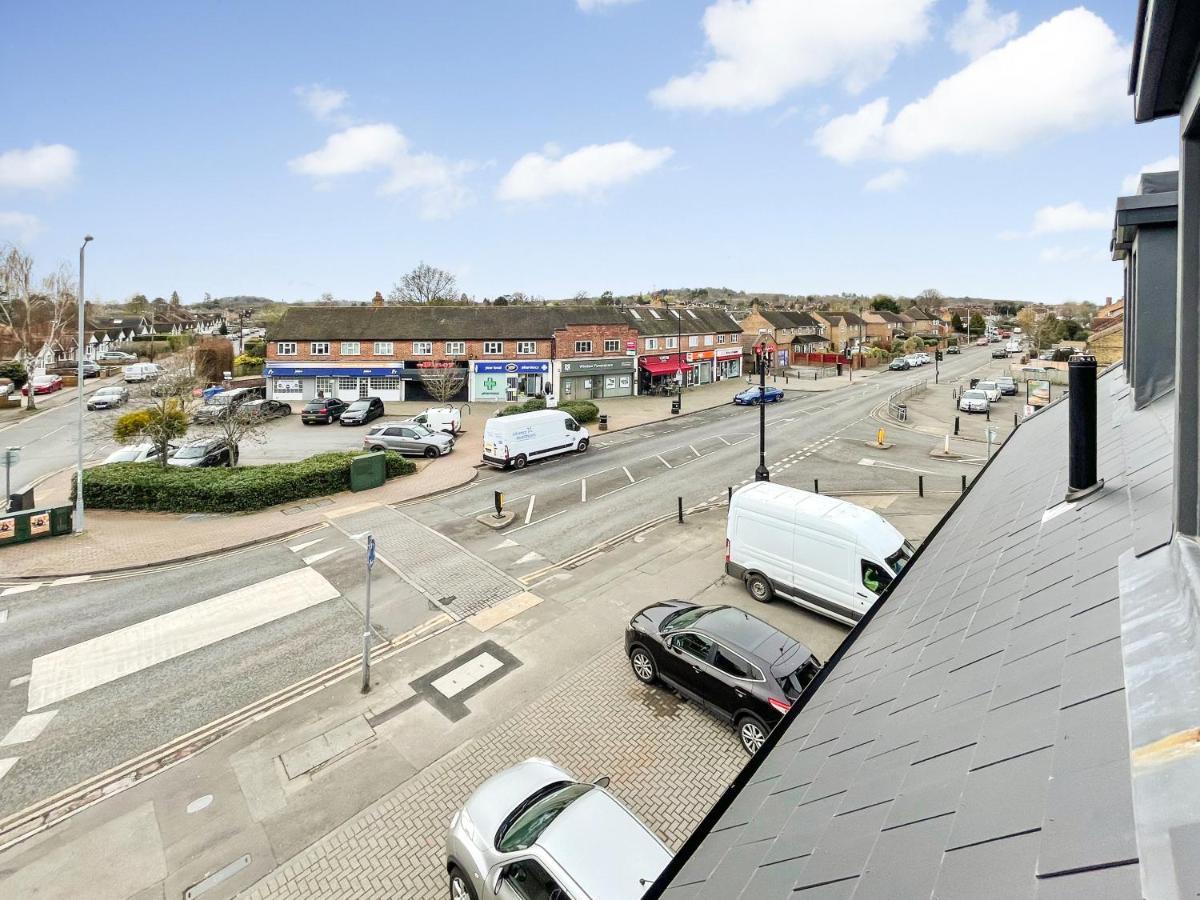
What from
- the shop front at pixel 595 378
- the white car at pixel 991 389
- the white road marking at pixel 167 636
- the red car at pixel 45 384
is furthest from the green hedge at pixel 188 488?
the white car at pixel 991 389

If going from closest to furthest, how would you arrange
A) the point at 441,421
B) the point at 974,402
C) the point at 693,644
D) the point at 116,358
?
the point at 693,644
the point at 441,421
the point at 974,402
the point at 116,358

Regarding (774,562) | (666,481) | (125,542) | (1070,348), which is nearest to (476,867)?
(774,562)

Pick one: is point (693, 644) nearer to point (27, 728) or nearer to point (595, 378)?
point (27, 728)

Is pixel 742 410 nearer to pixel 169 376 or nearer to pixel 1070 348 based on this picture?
pixel 169 376

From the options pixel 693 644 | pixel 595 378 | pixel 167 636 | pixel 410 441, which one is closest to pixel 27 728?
pixel 167 636

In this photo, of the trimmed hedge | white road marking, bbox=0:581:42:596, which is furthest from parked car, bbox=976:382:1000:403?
white road marking, bbox=0:581:42:596

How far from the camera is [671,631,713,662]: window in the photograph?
31.6 ft

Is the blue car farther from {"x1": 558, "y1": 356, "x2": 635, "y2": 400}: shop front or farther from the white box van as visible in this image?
the white box van

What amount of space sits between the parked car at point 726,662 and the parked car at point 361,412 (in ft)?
97.0

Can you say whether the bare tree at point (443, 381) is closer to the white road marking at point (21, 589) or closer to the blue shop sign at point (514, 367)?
the blue shop sign at point (514, 367)

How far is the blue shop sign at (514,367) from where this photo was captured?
4600cm

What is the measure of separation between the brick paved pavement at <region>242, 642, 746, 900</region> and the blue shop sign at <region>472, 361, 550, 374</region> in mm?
36459

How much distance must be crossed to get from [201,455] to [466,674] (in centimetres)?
1866

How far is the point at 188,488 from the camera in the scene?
19.7m
